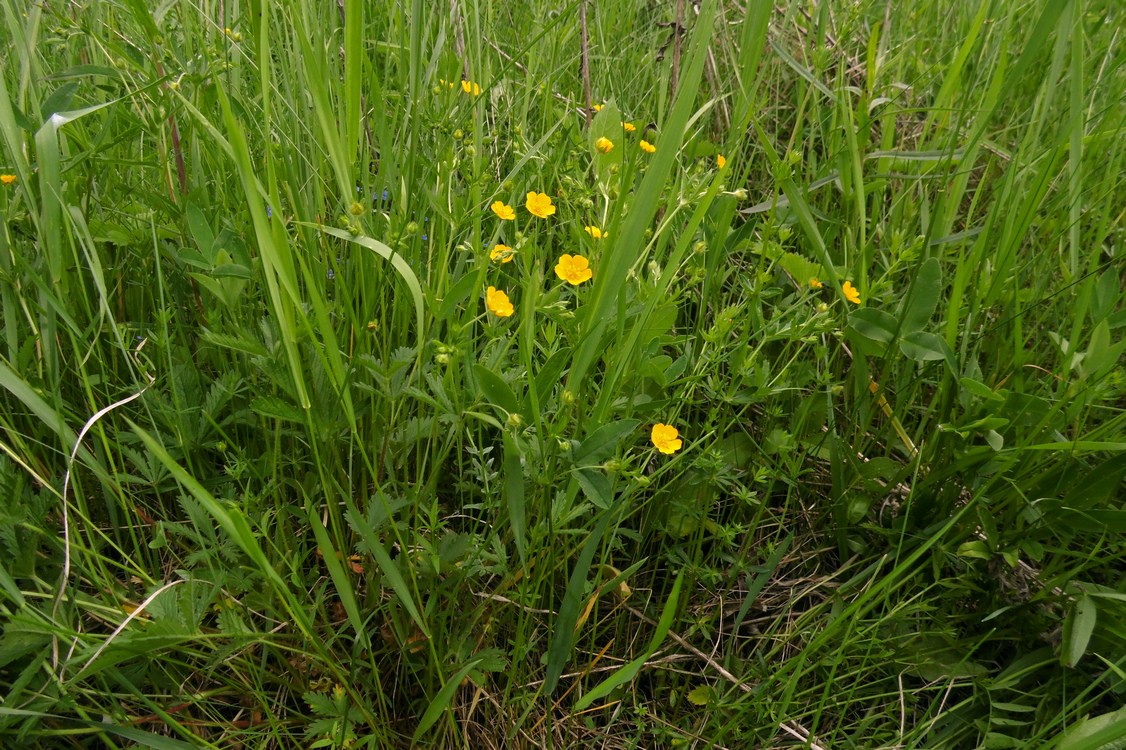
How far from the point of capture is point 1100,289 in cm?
141

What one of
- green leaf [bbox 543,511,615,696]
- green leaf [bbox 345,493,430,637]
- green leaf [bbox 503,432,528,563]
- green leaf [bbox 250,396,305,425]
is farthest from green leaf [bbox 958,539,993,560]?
green leaf [bbox 250,396,305,425]

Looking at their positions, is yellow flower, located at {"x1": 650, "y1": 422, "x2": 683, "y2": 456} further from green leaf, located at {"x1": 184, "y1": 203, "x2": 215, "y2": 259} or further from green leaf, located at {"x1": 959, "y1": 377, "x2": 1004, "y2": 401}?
green leaf, located at {"x1": 184, "y1": 203, "x2": 215, "y2": 259}

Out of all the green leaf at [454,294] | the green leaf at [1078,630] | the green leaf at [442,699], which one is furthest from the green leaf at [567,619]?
the green leaf at [1078,630]

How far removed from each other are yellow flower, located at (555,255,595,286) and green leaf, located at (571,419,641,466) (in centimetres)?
29

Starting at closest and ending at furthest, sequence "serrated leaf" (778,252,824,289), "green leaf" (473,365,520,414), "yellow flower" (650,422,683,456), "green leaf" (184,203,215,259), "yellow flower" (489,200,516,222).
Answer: "green leaf" (473,365,520,414) < "green leaf" (184,203,215,259) < "yellow flower" (650,422,683,456) < "yellow flower" (489,200,516,222) < "serrated leaf" (778,252,824,289)

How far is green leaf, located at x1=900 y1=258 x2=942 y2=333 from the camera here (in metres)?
1.38

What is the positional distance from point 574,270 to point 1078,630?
0.95m

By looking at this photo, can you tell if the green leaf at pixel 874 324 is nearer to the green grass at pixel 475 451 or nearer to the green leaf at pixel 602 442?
the green grass at pixel 475 451

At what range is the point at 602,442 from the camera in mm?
1021

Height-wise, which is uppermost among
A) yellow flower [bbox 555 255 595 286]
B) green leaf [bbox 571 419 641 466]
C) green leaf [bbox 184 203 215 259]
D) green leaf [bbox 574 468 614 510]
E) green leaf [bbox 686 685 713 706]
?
green leaf [bbox 184 203 215 259]

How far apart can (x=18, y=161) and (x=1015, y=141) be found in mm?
2116

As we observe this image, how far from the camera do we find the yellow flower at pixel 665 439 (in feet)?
3.91

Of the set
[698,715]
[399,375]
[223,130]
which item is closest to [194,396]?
[399,375]

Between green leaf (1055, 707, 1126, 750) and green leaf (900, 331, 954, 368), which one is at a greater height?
green leaf (900, 331, 954, 368)
